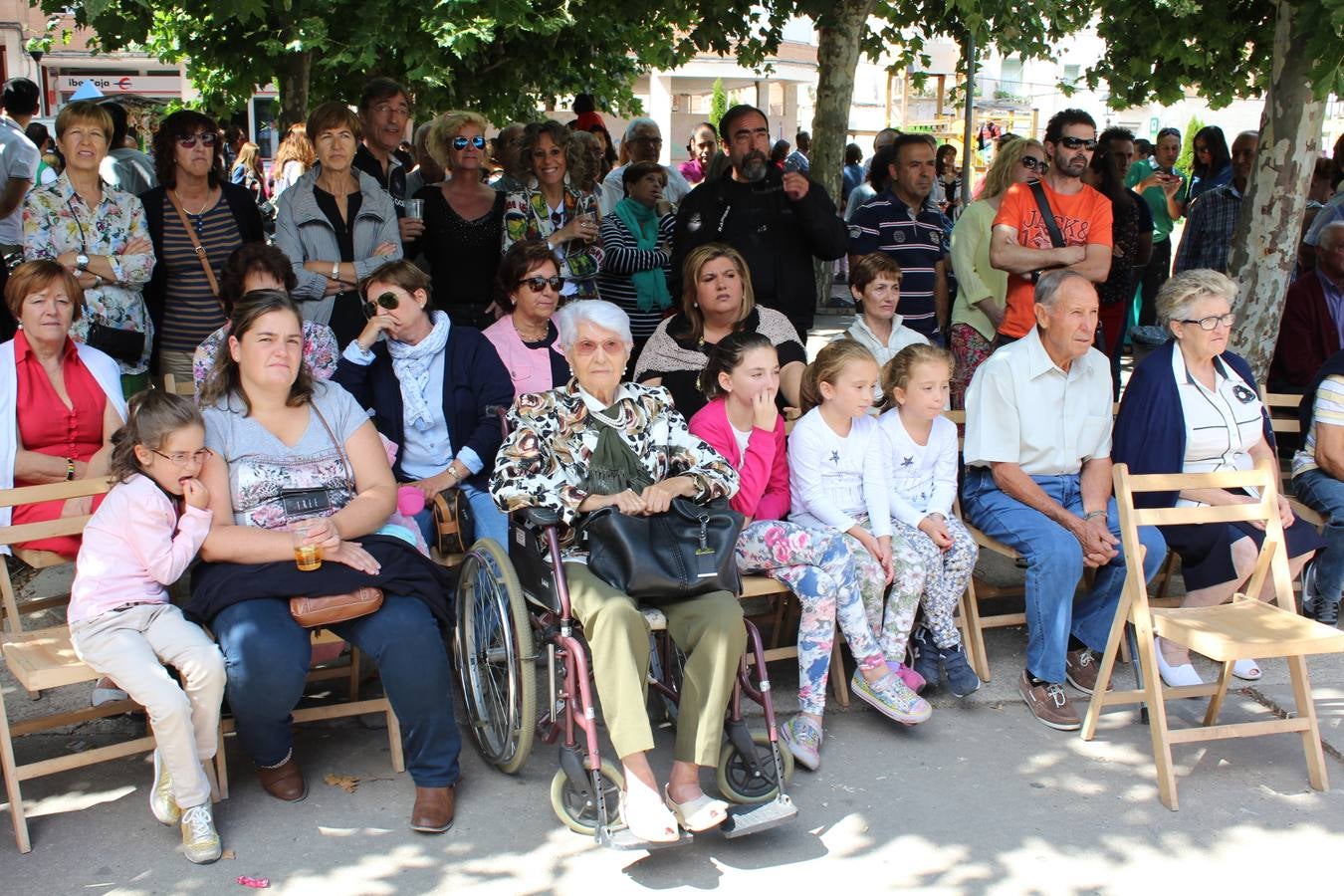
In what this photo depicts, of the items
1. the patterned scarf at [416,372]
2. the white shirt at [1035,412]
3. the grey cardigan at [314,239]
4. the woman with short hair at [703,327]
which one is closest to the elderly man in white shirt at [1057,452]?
the white shirt at [1035,412]

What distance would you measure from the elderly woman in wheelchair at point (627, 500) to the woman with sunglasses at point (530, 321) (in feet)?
3.02

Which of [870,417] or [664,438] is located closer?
[664,438]

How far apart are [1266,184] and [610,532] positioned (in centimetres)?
467

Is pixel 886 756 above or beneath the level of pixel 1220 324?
beneath

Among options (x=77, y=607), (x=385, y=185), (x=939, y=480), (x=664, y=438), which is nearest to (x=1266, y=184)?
(x=939, y=480)

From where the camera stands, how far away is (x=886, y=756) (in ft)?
13.9

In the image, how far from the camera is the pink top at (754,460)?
15.0 ft

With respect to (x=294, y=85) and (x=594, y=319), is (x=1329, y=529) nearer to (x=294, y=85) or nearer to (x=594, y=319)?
(x=594, y=319)

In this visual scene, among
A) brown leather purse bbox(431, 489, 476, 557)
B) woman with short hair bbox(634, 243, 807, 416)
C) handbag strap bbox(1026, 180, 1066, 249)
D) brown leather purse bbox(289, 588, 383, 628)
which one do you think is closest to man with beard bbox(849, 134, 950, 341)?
handbag strap bbox(1026, 180, 1066, 249)

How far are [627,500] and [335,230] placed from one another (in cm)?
255

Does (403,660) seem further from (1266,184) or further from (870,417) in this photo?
(1266,184)

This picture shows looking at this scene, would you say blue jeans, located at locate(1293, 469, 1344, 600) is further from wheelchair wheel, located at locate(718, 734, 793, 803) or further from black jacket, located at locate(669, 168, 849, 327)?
wheelchair wheel, located at locate(718, 734, 793, 803)

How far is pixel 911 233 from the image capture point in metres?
6.66

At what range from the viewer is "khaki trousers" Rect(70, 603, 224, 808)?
11.7ft
